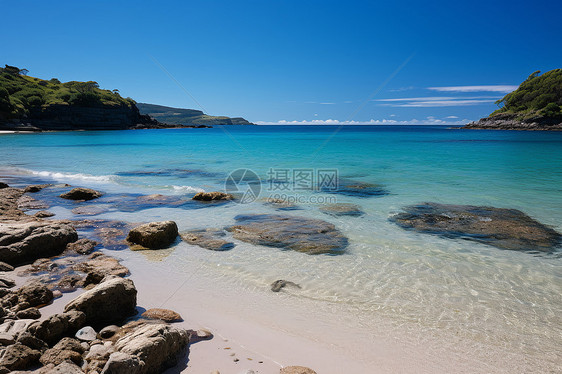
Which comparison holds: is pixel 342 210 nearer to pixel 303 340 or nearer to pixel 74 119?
pixel 303 340

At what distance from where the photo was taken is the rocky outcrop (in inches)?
4128

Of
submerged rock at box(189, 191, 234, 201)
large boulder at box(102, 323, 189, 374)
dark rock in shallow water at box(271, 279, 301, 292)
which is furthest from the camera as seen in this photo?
submerged rock at box(189, 191, 234, 201)

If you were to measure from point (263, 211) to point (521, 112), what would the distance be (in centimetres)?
14574

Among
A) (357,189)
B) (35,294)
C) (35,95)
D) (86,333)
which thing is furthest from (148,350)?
(35,95)

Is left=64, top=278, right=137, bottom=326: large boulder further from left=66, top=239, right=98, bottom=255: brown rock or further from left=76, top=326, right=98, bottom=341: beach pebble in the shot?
left=66, top=239, right=98, bottom=255: brown rock

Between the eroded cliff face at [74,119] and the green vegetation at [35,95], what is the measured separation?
1.64 m

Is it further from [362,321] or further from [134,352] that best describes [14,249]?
[362,321]

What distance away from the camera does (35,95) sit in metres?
102

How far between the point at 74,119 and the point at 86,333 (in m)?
125

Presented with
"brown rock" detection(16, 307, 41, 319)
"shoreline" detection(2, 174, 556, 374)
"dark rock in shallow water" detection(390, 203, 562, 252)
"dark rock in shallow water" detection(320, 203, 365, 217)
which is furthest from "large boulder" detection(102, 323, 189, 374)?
"dark rock in shallow water" detection(320, 203, 365, 217)

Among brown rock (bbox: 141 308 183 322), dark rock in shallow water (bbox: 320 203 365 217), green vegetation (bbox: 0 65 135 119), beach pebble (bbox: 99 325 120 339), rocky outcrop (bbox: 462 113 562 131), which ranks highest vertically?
green vegetation (bbox: 0 65 135 119)

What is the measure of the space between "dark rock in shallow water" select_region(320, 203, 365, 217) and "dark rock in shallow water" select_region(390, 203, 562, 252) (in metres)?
1.31

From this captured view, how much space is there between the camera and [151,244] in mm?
8289

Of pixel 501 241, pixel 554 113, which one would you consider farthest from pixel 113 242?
pixel 554 113
